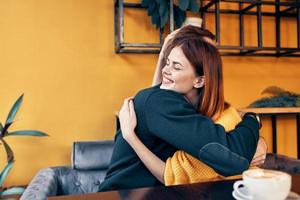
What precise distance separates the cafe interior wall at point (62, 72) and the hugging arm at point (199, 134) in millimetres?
1347

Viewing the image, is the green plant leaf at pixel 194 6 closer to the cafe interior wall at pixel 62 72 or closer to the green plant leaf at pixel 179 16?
the green plant leaf at pixel 179 16

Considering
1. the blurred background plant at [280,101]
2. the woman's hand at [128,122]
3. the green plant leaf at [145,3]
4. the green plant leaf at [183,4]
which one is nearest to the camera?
the woman's hand at [128,122]

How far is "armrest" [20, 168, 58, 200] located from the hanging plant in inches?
45.7

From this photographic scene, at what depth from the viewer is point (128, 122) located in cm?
88

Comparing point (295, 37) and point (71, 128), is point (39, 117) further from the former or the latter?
point (295, 37)

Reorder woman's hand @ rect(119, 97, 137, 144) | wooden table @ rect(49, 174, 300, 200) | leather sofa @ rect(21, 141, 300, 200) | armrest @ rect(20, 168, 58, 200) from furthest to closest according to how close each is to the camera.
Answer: leather sofa @ rect(21, 141, 300, 200)
armrest @ rect(20, 168, 58, 200)
woman's hand @ rect(119, 97, 137, 144)
wooden table @ rect(49, 174, 300, 200)

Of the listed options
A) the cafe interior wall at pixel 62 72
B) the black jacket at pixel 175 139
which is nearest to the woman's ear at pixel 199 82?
the black jacket at pixel 175 139

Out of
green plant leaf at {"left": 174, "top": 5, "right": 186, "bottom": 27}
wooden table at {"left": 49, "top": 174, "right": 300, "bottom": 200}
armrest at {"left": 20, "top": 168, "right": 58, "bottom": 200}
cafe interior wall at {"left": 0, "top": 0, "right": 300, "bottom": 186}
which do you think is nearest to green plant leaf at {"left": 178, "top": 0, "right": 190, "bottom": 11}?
green plant leaf at {"left": 174, "top": 5, "right": 186, "bottom": 27}

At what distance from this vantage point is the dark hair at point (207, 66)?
2.92ft

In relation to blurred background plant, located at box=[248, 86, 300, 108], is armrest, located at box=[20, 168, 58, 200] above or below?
below

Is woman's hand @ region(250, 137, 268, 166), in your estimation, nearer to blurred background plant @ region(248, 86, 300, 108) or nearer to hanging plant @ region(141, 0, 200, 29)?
hanging plant @ region(141, 0, 200, 29)

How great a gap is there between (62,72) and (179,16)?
0.90 metres

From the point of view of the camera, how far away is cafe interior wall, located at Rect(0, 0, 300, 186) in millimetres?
2006

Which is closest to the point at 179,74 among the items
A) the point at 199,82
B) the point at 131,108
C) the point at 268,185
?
the point at 199,82
